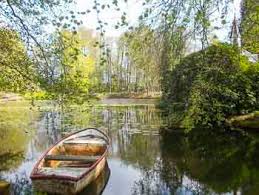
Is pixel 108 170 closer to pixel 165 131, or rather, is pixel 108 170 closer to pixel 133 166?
pixel 133 166

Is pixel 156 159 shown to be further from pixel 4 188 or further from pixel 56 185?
pixel 4 188

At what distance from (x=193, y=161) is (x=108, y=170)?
3491mm

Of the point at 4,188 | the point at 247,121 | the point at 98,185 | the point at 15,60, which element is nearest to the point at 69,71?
the point at 15,60

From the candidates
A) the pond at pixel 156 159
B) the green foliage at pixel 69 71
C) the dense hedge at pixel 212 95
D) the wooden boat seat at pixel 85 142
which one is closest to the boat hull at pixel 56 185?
the pond at pixel 156 159

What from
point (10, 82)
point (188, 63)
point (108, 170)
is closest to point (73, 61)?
point (10, 82)

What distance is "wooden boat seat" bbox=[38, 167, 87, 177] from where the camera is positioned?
1080cm

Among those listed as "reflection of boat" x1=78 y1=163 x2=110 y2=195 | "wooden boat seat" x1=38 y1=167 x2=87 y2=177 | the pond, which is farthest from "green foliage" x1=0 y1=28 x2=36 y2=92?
"reflection of boat" x1=78 y1=163 x2=110 y2=195

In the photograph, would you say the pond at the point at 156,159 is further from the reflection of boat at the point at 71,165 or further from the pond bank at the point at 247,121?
the reflection of boat at the point at 71,165

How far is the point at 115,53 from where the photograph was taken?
2630 inches

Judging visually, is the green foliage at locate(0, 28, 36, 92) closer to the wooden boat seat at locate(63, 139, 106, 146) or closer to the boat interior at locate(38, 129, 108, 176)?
the boat interior at locate(38, 129, 108, 176)

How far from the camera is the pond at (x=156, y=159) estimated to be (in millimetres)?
12164

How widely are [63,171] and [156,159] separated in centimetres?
565

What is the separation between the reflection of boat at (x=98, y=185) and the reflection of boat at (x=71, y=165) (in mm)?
183

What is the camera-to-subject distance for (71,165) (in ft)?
42.0
